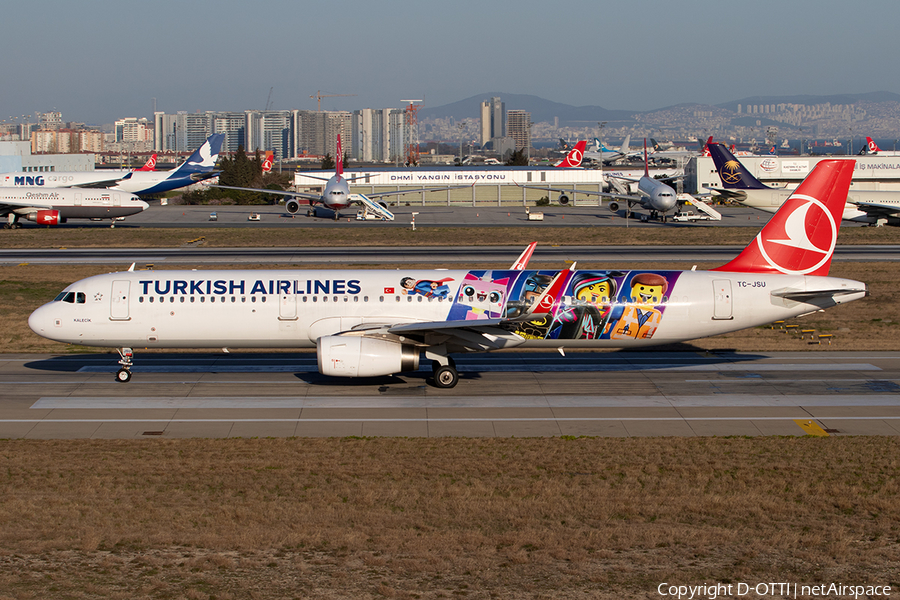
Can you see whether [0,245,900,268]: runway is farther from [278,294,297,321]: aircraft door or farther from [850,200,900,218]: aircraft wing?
[278,294,297,321]: aircraft door

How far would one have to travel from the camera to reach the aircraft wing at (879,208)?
83250 mm

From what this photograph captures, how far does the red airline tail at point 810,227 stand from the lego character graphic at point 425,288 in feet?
37.8

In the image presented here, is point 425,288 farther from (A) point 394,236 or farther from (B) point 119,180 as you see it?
(B) point 119,180

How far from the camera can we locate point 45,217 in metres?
83.4

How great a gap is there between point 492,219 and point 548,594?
3403 inches

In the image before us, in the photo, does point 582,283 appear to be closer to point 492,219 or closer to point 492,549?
point 492,549

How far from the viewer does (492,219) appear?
9894cm

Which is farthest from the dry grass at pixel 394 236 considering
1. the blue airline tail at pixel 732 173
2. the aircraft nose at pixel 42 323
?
the aircraft nose at pixel 42 323

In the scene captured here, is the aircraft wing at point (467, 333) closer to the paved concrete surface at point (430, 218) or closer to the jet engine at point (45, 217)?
the paved concrete surface at point (430, 218)

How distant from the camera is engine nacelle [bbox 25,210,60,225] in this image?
274 ft

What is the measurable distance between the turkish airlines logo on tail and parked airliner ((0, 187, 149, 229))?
72.8 m

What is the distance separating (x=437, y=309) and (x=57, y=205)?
69.2m

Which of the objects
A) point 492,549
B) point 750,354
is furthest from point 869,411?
point 492,549

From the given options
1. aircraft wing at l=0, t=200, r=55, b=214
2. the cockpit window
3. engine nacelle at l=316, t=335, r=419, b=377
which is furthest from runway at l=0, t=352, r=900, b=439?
aircraft wing at l=0, t=200, r=55, b=214
